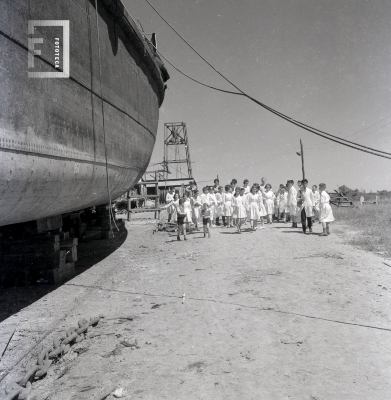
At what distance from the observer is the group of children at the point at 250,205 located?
8.98m

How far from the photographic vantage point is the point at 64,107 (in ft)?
11.3

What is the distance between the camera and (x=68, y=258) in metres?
5.30

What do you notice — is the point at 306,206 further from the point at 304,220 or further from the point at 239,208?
the point at 239,208

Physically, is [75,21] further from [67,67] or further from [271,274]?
[271,274]

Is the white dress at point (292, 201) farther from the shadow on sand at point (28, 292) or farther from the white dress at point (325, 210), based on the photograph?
the shadow on sand at point (28, 292)

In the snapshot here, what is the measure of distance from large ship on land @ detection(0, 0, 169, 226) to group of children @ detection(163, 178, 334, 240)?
3829mm

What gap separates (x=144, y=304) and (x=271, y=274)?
1.99m

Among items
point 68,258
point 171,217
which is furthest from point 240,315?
point 171,217

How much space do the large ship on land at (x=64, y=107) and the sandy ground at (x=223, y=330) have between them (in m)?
1.27

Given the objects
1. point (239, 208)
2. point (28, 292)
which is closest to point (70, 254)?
point (28, 292)

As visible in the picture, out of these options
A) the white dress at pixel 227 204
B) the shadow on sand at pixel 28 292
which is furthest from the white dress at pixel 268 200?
the shadow on sand at pixel 28 292

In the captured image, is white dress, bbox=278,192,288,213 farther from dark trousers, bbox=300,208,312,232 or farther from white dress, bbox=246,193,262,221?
dark trousers, bbox=300,208,312,232

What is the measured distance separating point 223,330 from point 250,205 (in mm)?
7462

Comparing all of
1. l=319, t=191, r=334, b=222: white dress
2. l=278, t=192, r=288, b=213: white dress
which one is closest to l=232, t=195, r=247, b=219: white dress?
l=319, t=191, r=334, b=222: white dress
